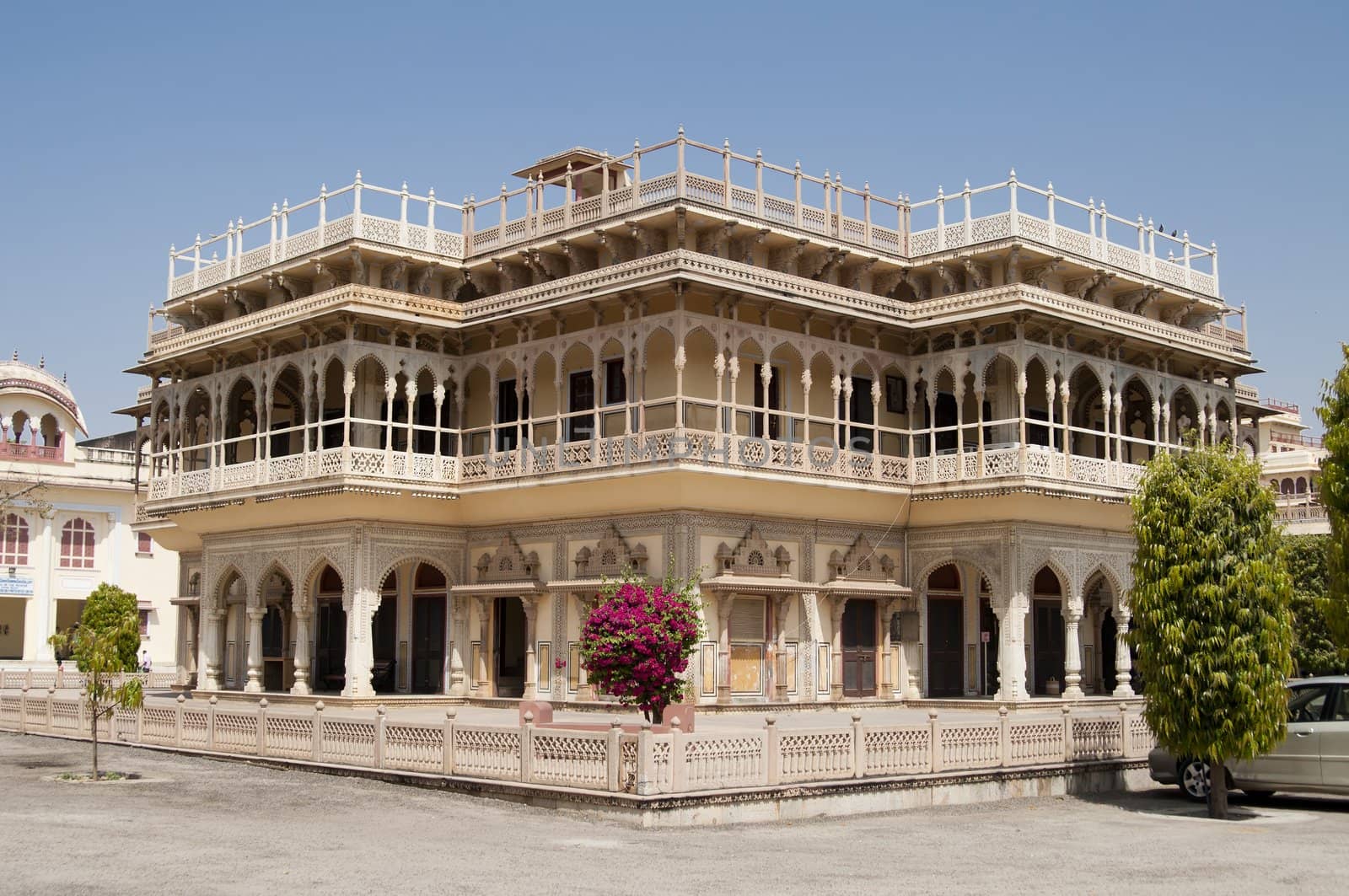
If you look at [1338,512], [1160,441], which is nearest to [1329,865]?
[1338,512]

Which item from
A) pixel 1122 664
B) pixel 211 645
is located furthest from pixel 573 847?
pixel 211 645

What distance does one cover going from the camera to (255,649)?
30656mm

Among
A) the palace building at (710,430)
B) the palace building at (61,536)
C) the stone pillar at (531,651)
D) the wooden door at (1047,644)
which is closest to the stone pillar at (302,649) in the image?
the palace building at (710,430)

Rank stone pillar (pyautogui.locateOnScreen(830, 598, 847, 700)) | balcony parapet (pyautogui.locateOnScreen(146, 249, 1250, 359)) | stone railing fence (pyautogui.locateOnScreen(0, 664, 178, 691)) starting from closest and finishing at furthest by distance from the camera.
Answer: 1. balcony parapet (pyautogui.locateOnScreen(146, 249, 1250, 359))
2. stone pillar (pyautogui.locateOnScreen(830, 598, 847, 700))
3. stone railing fence (pyautogui.locateOnScreen(0, 664, 178, 691))

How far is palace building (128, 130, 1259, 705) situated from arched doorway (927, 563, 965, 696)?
72mm

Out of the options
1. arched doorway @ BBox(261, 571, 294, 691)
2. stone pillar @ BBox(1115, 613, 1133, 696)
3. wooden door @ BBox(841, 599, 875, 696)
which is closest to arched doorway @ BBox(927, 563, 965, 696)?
wooden door @ BBox(841, 599, 875, 696)

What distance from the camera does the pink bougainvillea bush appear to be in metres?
18.5

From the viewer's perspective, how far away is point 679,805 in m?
15.4

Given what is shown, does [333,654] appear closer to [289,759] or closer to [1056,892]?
[289,759]

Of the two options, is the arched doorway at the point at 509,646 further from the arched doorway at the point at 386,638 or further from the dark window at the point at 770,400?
the dark window at the point at 770,400

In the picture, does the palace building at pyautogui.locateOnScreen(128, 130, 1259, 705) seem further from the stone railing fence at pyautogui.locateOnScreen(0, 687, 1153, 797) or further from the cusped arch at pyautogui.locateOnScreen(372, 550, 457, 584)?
the stone railing fence at pyautogui.locateOnScreen(0, 687, 1153, 797)

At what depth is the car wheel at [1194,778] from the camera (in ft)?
59.7

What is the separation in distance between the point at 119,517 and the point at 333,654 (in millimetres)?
26843

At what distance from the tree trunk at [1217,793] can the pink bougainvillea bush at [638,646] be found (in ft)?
20.8
